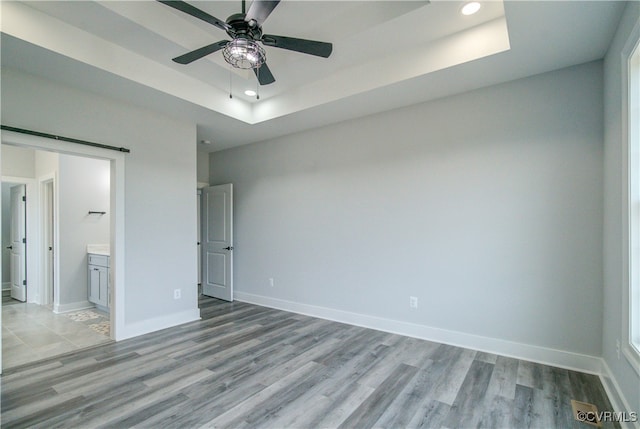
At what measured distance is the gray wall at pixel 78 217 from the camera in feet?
15.9

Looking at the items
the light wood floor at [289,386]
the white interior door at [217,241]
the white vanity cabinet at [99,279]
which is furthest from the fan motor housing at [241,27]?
the white vanity cabinet at [99,279]

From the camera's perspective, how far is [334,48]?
310 centimetres

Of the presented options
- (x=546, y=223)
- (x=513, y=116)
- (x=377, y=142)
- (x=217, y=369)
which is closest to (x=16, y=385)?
(x=217, y=369)

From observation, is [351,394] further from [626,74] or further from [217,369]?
[626,74]

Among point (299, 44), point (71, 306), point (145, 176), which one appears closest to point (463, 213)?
point (299, 44)

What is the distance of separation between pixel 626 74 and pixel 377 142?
7.68ft

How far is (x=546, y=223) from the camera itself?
2.96m

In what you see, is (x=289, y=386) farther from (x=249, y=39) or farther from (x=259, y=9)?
(x=259, y=9)

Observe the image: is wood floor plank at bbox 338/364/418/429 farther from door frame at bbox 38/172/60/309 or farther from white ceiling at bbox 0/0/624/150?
door frame at bbox 38/172/60/309

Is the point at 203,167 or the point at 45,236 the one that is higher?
the point at 203,167

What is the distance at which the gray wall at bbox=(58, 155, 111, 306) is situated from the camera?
15.9ft

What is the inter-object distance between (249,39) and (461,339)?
3.49 metres

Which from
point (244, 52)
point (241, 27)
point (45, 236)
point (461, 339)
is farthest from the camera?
point (45, 236)

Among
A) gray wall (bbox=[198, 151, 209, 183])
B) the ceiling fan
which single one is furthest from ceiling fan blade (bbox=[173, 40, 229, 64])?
gray wall (bbox=[198, 151, 209, 183])
